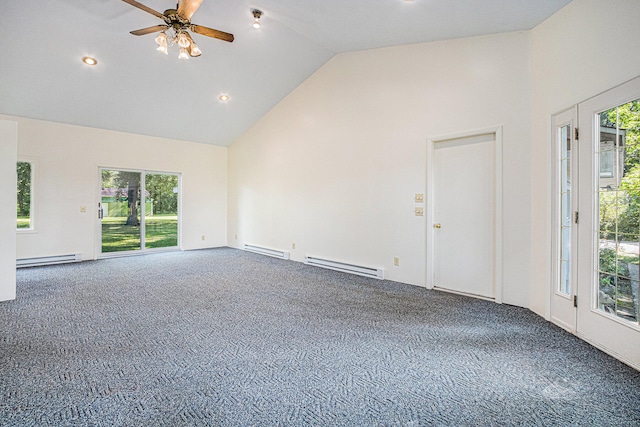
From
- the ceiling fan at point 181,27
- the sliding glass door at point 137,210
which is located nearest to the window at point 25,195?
the sliding glass door at point 137,210

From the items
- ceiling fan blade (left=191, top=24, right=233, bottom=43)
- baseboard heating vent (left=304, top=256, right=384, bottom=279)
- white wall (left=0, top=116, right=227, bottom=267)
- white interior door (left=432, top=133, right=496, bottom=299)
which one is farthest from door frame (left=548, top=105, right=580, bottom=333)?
white wall (left=0, top=116, right=227, bottom=267)

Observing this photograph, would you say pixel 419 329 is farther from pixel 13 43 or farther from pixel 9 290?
pixel 13 43

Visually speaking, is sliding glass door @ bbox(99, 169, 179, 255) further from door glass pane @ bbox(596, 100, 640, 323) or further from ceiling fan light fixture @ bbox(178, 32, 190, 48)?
door glass pane @ bbox(596, 100, 640, 323)

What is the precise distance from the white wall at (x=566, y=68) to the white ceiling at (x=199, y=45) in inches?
10.7

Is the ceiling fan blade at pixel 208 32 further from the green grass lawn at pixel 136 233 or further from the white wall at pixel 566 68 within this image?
the green grass lawn at pixel 136 233

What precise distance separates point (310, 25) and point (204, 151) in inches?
195

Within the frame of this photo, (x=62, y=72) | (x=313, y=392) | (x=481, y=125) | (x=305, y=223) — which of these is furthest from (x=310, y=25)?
(x=313, y=392)

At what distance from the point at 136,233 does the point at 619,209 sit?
818 cm

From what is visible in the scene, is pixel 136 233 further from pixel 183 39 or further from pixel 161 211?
pixel 183 39

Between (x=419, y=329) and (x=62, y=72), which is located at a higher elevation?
(x=62, y=72)

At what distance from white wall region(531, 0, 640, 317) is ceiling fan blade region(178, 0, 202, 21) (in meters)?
3.51

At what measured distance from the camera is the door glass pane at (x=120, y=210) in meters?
6.88

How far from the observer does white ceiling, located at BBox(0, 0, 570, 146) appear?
142 inches

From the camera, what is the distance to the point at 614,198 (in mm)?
2551
